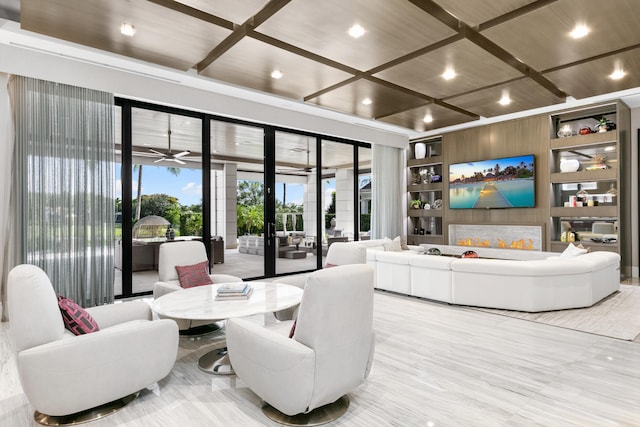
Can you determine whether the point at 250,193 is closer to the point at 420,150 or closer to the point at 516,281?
the point at 516,281

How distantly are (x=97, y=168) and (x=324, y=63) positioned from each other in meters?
3.21

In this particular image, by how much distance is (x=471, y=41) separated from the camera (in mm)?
3906

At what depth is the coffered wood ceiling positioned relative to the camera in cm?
325

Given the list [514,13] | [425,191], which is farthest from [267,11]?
[425,191]

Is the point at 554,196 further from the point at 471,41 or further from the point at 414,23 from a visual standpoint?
the point at 414,23

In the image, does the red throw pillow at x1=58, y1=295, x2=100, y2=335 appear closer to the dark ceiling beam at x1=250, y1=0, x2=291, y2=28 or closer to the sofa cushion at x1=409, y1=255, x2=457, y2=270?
the dark ceiling beam at x1=250, y1=0, x2=291, y2=28

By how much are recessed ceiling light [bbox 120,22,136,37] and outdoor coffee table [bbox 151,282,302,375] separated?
263 cm

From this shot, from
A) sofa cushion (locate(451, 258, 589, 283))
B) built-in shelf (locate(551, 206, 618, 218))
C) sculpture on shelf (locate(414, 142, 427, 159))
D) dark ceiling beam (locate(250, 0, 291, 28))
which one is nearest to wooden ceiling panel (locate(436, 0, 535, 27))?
dark ceiling beam (locate(250, 0, 291, 28))

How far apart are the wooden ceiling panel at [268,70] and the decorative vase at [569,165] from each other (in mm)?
4668

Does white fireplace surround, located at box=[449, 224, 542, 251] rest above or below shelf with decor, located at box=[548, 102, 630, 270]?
below

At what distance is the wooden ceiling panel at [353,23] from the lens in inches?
127

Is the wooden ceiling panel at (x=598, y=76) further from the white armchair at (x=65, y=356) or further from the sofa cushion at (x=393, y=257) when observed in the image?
the white armchair at (x=65, y=356)

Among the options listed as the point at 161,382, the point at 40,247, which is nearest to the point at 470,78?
the point at 161,382

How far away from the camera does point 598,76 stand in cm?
499
